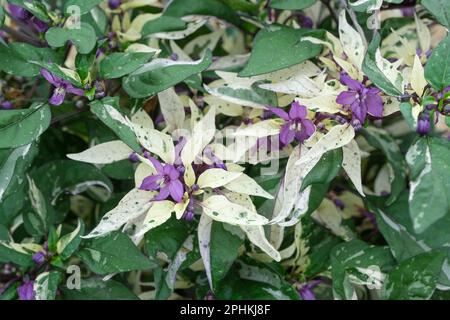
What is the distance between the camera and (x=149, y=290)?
0.99 meters

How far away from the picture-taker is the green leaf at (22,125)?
2.24ft

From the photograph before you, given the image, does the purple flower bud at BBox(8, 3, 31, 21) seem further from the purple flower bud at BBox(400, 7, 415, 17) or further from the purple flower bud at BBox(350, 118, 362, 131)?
the purple flower bud at BBox(400, 7, 415, 17)

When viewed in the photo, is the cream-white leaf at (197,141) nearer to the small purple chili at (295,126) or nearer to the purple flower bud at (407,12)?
the small purple chili at (295,126)

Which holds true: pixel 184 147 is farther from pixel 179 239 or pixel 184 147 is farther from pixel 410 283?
pixel 410 283

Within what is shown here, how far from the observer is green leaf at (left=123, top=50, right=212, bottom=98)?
0.70 m

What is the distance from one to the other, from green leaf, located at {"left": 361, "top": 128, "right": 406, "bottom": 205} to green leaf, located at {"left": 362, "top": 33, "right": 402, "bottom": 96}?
21 cm

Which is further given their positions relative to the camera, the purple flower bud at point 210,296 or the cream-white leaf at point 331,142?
the purple flower bud at point 210,296

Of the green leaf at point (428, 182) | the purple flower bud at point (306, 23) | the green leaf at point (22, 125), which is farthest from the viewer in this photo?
the purple flower bud at point (306, 23)

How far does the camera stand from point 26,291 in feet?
2.57

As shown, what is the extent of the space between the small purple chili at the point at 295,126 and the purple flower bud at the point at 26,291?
32 centimetres

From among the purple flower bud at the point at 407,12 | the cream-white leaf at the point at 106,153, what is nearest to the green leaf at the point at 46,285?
the cream-white leaf at the point at 106,153

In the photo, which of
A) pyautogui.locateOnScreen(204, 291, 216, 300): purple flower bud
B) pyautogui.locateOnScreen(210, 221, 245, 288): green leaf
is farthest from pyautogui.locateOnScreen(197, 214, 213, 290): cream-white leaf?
pyautogui.locateOnScreen(204, 291, 216, 300): purple flower bud

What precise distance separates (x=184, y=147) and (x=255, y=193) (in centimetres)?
9

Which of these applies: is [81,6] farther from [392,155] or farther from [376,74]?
Result: [392,155]
